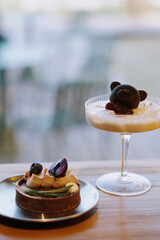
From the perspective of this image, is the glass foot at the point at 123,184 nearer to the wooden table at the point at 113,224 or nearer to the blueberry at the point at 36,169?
the wooden table at the point at 113,224

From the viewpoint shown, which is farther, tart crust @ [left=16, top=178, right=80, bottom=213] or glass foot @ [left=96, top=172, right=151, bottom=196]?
glass foot @ [left=96, top=172, right=151, bottom=196]

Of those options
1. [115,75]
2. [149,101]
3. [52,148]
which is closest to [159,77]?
[115,75]

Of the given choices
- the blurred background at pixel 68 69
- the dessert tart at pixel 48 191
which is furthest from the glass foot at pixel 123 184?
the blurred background at pixel 68 69

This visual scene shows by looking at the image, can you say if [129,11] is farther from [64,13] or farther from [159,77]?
[159,77]

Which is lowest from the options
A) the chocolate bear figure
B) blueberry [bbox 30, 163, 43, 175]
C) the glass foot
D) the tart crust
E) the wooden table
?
the glass foot

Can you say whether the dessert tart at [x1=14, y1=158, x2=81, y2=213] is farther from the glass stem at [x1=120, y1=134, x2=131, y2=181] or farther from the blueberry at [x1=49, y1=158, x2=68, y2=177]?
the glass stem at [x1=120, y1=134, x2=131, y2=181]

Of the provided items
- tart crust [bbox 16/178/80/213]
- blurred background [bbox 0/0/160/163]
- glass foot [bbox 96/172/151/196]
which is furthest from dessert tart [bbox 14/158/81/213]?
blurred background [bbox 0/0/160/163]
